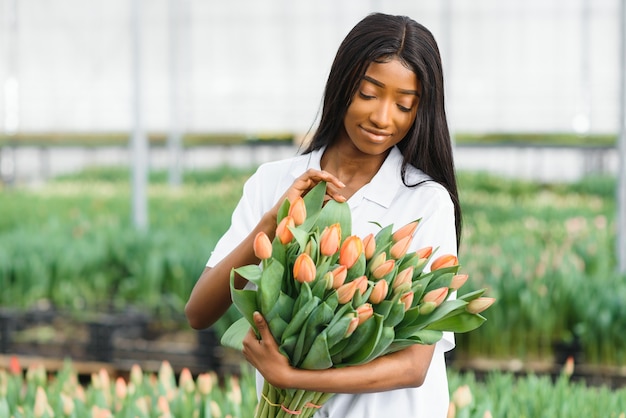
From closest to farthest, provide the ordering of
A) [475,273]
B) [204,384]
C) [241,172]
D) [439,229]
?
[439,229] → [204,384] → [475,273] → [241,172]

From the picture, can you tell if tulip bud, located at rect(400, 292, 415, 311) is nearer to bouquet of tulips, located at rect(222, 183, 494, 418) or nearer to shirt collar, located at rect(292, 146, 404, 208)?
bouquet of tulips, located at rect(222, 183, 494, 418)

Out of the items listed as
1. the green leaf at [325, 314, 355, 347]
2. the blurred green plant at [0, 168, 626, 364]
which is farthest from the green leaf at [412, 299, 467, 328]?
the blurred green plant at [0, 168, 626, 364]

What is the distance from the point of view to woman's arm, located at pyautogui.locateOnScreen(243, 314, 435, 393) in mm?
1135

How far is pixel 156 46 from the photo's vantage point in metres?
19.3

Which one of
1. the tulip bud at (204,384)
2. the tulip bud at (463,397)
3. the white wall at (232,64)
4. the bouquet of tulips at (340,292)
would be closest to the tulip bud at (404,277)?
the bouquet of tulips at (340,292)

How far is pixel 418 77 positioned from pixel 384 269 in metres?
0.30

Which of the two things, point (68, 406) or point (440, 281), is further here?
point (68, 406)

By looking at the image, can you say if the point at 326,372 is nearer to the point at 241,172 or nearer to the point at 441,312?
the point at 441,312

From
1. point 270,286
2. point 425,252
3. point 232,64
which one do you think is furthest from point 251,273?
point 232,64

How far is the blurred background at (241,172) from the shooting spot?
135 inches

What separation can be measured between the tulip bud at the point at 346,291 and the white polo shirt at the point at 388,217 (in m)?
0.18

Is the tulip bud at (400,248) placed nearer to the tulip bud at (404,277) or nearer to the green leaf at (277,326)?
the tulip bud at (404,277)

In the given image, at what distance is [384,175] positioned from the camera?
1351 mm

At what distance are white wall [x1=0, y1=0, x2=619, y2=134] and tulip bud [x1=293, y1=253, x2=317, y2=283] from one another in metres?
17.2
